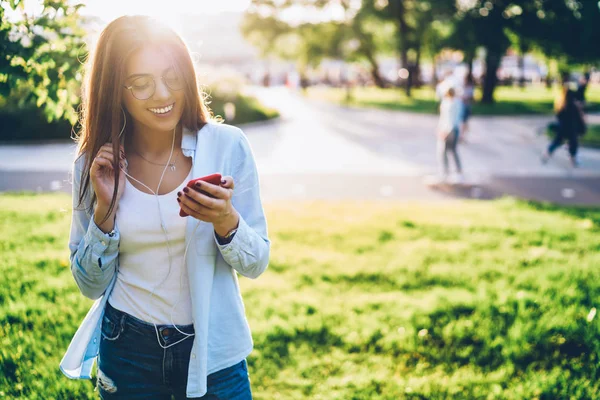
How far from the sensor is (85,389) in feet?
9.56

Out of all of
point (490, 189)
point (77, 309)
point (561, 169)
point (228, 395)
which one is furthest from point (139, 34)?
point (561, 169)

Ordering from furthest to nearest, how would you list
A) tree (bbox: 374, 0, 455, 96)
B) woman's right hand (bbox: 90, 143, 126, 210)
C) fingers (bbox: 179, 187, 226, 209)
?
tree (bbox: 374, 0, 455, 96)
woman's right hand (bbox: 90, 143, 126, 210)
fingers (bbox: 179, 187, 226, 209)

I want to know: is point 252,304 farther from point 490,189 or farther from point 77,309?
point 490,189

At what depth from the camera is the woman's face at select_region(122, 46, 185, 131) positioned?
5.66 ft

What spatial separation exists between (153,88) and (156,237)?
0.49 metres

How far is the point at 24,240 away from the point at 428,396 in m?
4.31

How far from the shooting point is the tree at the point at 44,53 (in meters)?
2.80

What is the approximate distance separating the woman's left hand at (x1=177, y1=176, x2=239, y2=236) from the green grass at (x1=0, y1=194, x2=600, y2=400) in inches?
30.0

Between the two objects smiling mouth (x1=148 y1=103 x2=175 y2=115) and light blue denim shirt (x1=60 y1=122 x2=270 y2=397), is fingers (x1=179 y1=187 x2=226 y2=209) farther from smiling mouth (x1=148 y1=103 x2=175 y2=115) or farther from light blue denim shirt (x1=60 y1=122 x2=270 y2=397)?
smiling mouth (x1=148 y1=103 x2=175 y2=115)

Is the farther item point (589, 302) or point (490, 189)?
point (490, 189)

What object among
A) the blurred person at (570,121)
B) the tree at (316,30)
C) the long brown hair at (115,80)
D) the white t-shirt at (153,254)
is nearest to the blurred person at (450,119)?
the blurred person at (570,121)

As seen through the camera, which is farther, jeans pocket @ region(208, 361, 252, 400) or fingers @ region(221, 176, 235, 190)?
jeans pocket @ region(208, 361, 252, 400)

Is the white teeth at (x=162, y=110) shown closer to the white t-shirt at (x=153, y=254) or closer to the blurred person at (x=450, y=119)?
the white t-shirt at (x=153, y=254)

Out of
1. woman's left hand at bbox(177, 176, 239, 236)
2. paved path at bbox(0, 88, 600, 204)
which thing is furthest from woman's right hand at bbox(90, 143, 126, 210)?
paved path at bbox(0, 88, 600, 204)
